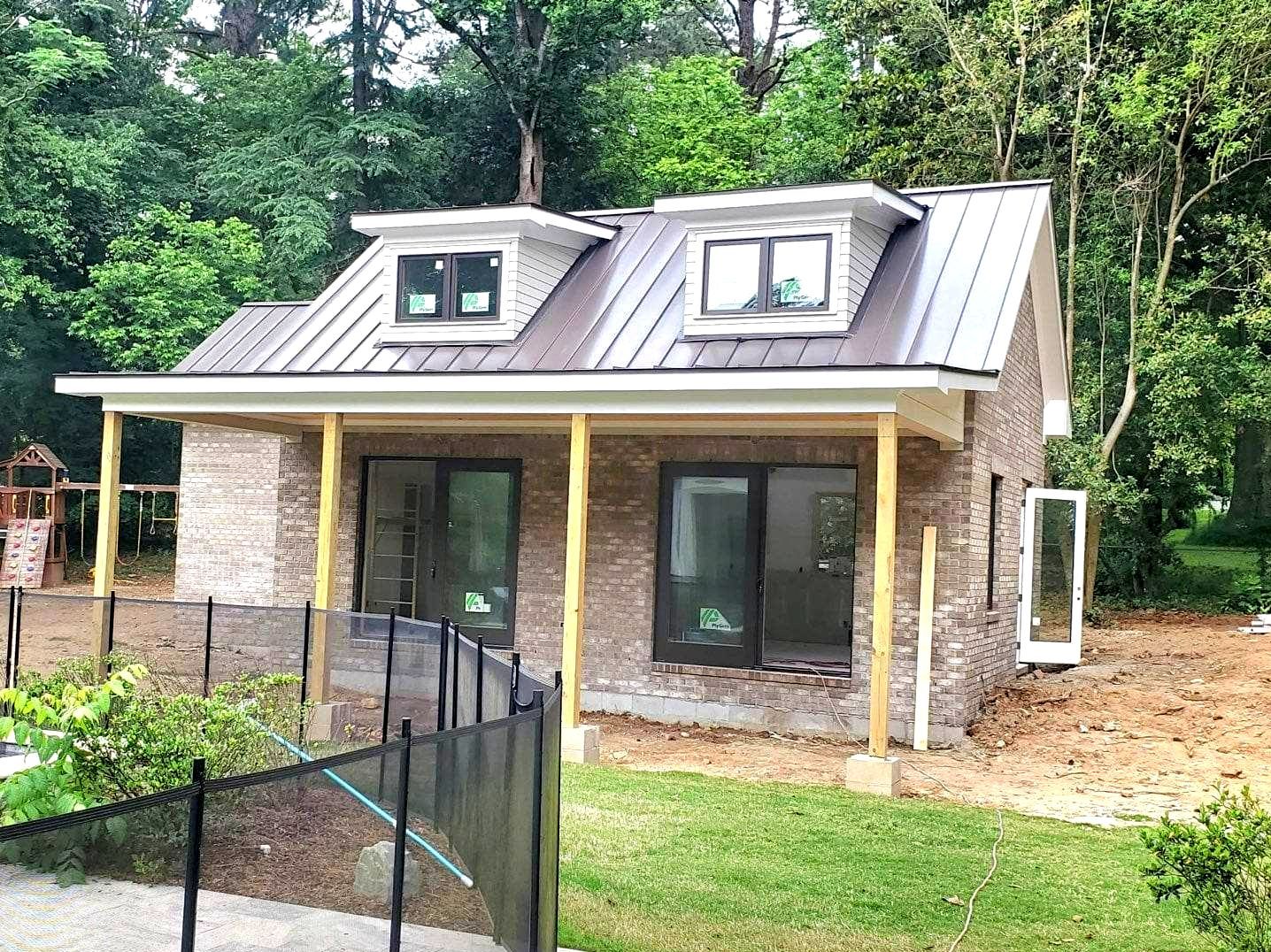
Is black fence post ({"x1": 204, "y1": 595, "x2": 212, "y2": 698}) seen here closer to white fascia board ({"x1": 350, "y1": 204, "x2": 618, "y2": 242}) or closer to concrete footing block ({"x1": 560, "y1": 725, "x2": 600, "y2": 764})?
concrete footing block ({"x1": 560, "y1": 725, "x2": 600, "y2": 764})

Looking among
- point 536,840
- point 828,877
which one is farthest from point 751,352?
point 536,840

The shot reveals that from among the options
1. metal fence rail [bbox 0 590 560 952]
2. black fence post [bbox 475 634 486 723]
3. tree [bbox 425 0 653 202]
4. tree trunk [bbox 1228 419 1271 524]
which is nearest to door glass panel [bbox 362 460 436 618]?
metal fence rail [bbox 0 590 560 952]

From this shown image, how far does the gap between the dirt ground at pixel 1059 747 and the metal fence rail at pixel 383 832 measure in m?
3.78

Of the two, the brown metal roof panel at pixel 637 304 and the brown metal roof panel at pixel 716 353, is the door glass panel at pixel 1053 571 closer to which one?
the brown metal roof panel at pixel 716 353

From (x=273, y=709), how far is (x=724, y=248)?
615 cm

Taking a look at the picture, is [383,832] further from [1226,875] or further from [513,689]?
[1226,875]

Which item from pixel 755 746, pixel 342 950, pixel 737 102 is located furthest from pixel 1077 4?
pixel 342 950

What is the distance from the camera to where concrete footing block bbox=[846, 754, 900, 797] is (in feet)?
30.1

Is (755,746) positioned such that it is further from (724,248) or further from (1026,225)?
(1026,225)

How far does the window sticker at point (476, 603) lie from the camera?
13.7m

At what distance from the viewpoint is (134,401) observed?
12688 millimetres

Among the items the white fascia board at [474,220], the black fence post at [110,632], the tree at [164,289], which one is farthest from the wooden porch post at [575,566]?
the tree at [164,289]

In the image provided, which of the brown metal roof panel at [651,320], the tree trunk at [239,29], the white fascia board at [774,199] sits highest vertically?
the tree trunk at [239,29]

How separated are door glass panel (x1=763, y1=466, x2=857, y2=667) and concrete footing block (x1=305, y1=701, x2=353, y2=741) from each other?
464 cm
